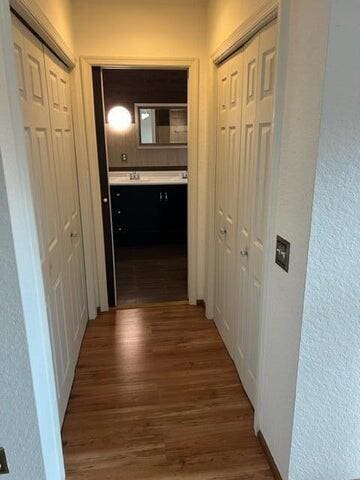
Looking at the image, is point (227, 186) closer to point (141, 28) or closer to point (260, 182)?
point (260, 182)

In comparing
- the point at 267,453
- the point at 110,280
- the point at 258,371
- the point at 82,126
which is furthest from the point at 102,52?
the point at 267,453

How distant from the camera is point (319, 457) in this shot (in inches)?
58.5

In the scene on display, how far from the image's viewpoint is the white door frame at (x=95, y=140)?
102 inches

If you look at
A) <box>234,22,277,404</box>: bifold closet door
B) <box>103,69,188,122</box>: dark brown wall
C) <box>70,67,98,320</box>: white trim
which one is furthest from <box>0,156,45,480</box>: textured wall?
<box>103,69,188,122</box>: dark brown wall

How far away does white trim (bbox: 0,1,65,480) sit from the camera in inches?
44.2

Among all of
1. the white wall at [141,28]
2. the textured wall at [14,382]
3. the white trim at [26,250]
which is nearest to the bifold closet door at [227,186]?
the white wall at [141,28]

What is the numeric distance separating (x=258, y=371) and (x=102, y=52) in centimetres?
234

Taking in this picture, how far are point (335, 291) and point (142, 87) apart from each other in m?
4.07

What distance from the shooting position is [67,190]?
7.66ft

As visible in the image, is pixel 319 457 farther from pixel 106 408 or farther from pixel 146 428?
pixel 106 408

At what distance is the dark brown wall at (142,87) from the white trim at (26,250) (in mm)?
3625

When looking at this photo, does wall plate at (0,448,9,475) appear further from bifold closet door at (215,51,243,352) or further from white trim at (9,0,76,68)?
white trim at (9,0,76,68)

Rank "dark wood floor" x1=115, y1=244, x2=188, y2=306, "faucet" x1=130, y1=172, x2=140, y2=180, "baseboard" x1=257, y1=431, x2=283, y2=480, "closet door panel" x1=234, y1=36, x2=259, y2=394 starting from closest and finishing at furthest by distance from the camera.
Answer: "baseboard" x1=257, y1=431, x2=283, y2=480
"closet door panel" x1=234, y1=36, x2=259, y2=394
"dark wood floor" x1=115, y1=244, x2=188, y2=306
"faucet" x1=130, y1=172, x2=140, y2=180

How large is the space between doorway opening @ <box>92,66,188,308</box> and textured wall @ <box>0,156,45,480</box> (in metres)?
2.74
